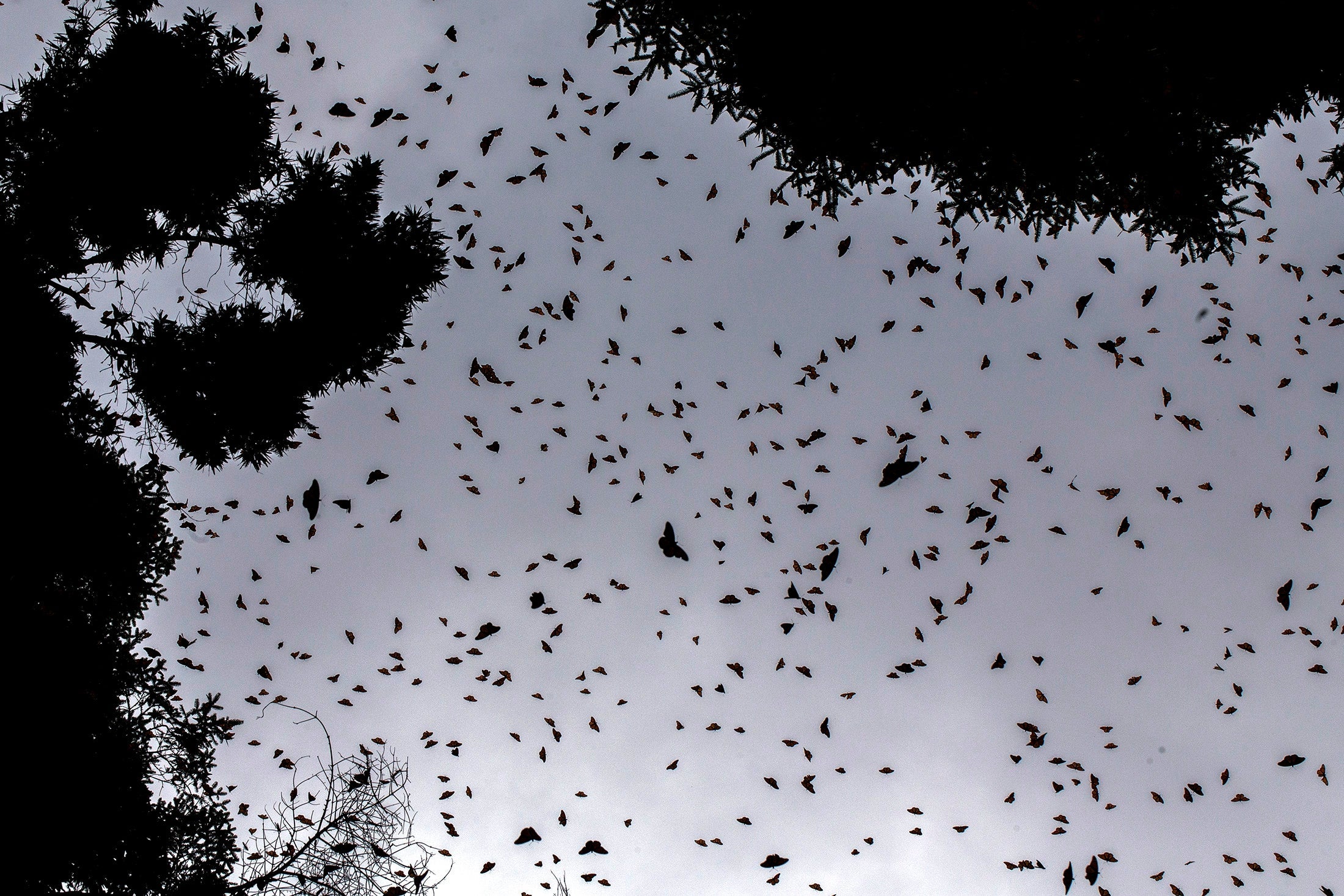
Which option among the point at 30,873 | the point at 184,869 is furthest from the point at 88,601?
the point at 184,869

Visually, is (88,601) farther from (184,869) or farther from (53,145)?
(53,145)

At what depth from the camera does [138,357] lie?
9500 millimetres

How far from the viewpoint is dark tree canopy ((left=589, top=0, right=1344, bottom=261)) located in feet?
21.8

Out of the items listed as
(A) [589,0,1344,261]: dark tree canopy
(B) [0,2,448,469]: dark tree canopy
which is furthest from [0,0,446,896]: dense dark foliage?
(A) [589,0,1344,261]: dark tree canopy

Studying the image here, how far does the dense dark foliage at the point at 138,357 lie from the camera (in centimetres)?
785

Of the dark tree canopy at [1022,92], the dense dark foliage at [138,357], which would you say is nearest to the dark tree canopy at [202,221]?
the dense dark foliage at [138,357]

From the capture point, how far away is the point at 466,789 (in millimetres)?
11773

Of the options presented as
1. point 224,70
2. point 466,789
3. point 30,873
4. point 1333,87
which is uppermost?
point 224,70

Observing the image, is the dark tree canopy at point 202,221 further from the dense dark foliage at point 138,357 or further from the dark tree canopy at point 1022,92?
the dark tree canopy at point 1022,92

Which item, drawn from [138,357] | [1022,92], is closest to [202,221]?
[138,357]

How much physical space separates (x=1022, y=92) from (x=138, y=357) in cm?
1129

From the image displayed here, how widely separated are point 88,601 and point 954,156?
11536 millimetres

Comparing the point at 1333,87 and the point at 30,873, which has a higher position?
the point at 1333,87

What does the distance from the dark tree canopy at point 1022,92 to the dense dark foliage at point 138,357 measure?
5244 millimetres
